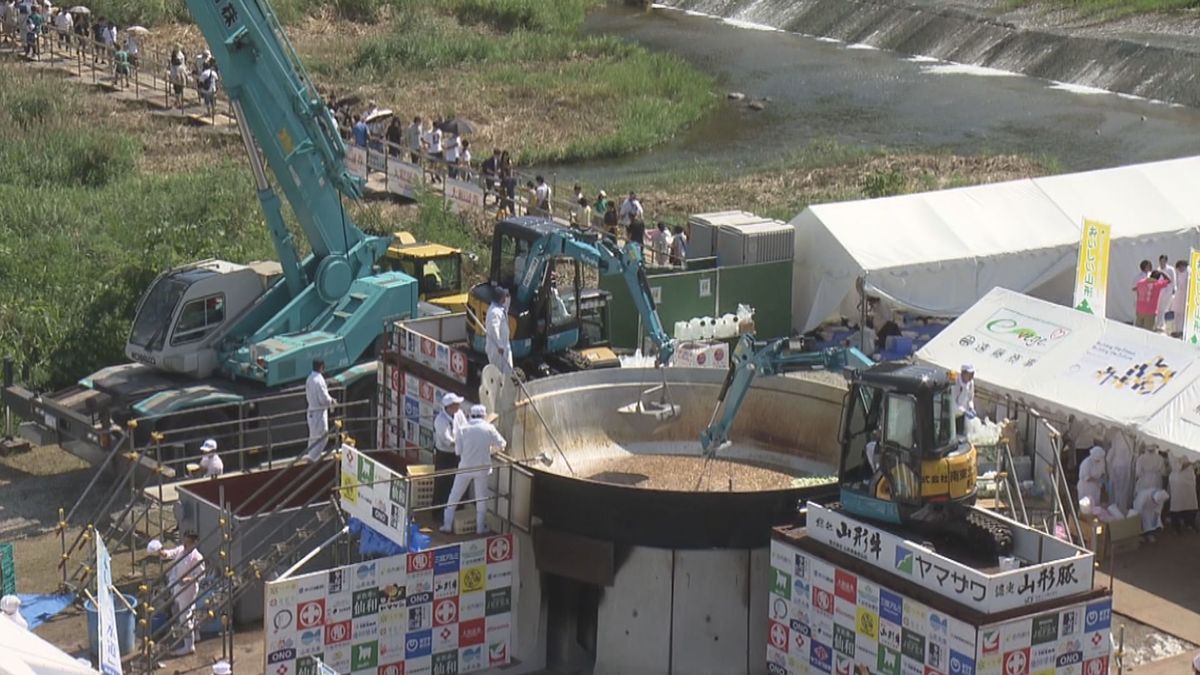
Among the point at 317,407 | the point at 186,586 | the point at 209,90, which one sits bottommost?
the point at 186,586

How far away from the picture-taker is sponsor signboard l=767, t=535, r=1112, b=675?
18469 mm

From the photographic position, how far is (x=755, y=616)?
2147 centimetres

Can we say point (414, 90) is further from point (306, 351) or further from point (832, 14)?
point (306, 351)

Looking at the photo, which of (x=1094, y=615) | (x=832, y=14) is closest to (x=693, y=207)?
(x=1094, y=615)

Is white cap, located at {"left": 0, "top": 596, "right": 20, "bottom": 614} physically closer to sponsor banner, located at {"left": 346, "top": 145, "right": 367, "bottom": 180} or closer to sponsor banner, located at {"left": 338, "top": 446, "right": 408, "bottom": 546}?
sponsor banner, located at {"left": 338, "top": 446, "right": 408, "bottom": 546}

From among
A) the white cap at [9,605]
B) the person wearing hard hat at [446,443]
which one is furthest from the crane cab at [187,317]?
the white cap at [9,605]

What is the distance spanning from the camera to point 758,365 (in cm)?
2258

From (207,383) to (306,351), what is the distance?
145 centimetres

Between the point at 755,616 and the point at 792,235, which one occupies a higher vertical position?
the point at 792,235

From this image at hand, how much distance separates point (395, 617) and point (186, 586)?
253 cm

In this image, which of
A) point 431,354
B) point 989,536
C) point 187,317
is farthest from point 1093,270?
point 187,317

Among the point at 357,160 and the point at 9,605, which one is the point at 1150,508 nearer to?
the point at 9,605

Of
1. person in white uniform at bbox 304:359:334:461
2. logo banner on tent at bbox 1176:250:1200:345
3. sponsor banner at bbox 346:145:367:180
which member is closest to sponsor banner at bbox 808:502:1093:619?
person in white uniform at bbox 304:359:334:461

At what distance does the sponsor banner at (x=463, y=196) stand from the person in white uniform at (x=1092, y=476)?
16793 millimetres
